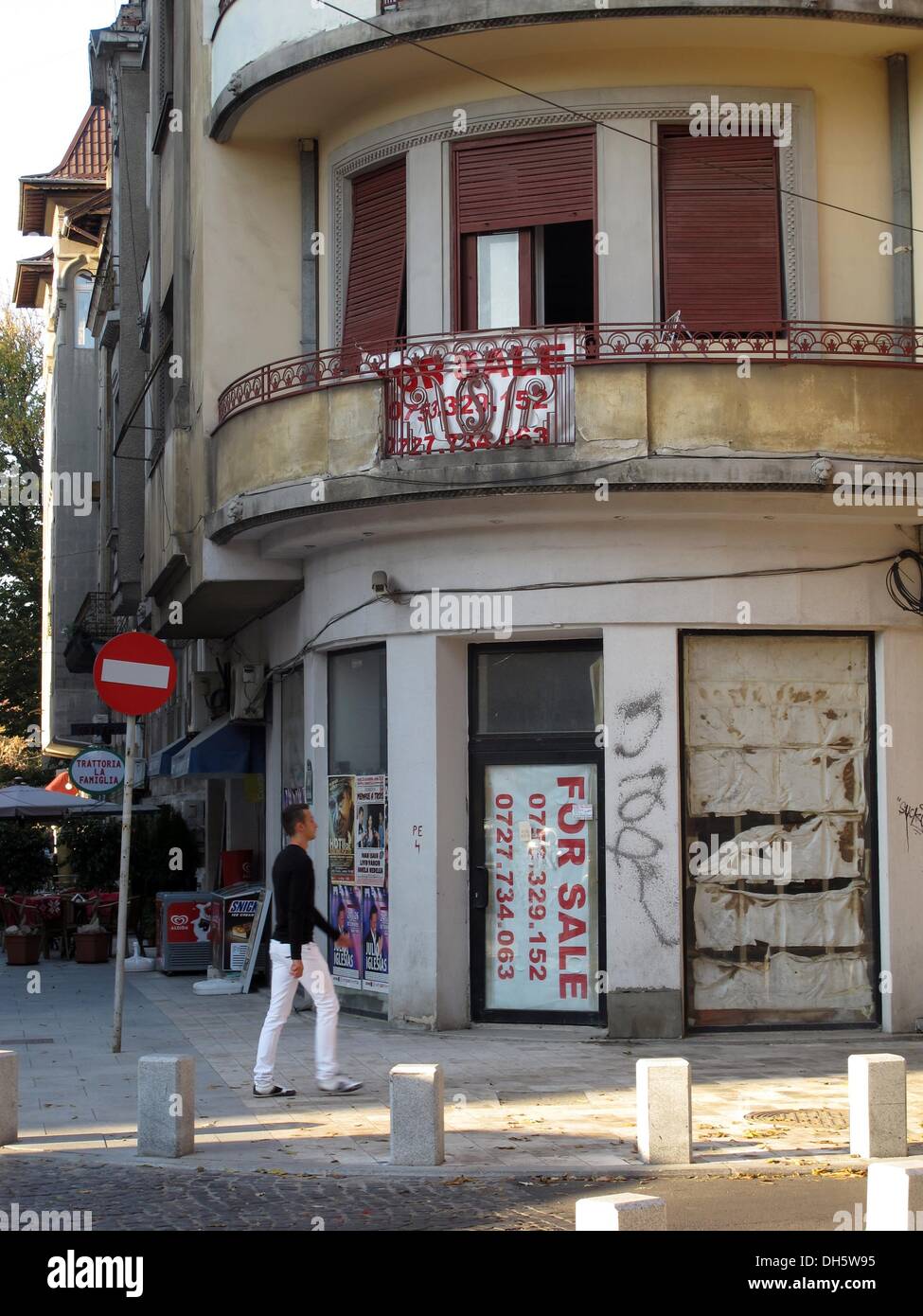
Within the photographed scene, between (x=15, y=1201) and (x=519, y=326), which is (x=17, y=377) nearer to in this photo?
(x=519, y=326)

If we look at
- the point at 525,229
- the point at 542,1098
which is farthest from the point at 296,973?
the point at 525,229

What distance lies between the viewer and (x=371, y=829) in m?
15.5

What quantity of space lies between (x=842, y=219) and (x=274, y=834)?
8.53 m

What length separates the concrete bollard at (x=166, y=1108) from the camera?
30.0 feet

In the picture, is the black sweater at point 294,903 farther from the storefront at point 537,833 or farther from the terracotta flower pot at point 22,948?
the terracotta flower pot at point 22,948

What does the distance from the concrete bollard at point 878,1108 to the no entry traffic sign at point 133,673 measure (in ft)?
21.2

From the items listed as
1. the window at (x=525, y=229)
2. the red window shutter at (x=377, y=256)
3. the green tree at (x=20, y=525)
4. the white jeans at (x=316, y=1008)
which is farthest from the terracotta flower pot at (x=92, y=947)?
the green tree at (x=20, y=525)

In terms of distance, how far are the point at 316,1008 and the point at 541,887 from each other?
3.72 m

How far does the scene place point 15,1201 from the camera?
8.11 m

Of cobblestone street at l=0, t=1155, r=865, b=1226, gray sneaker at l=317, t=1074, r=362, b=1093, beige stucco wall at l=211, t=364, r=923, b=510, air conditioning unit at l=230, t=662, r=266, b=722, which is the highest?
beige stucco wall at l=211, t=364, r=923, b=510

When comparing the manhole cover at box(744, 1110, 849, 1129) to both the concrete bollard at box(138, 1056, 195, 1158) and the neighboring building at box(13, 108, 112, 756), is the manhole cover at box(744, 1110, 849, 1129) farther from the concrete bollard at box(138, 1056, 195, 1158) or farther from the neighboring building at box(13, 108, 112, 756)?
the neighboring building at box(13, 108, 112, 756)

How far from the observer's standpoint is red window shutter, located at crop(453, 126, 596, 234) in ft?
48.8

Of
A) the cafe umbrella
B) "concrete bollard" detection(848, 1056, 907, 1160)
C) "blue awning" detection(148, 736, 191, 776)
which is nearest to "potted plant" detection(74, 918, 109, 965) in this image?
"blue awning" detection(148, 736, 191, 776)

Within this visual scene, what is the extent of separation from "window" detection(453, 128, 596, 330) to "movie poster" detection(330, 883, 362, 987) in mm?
5202
